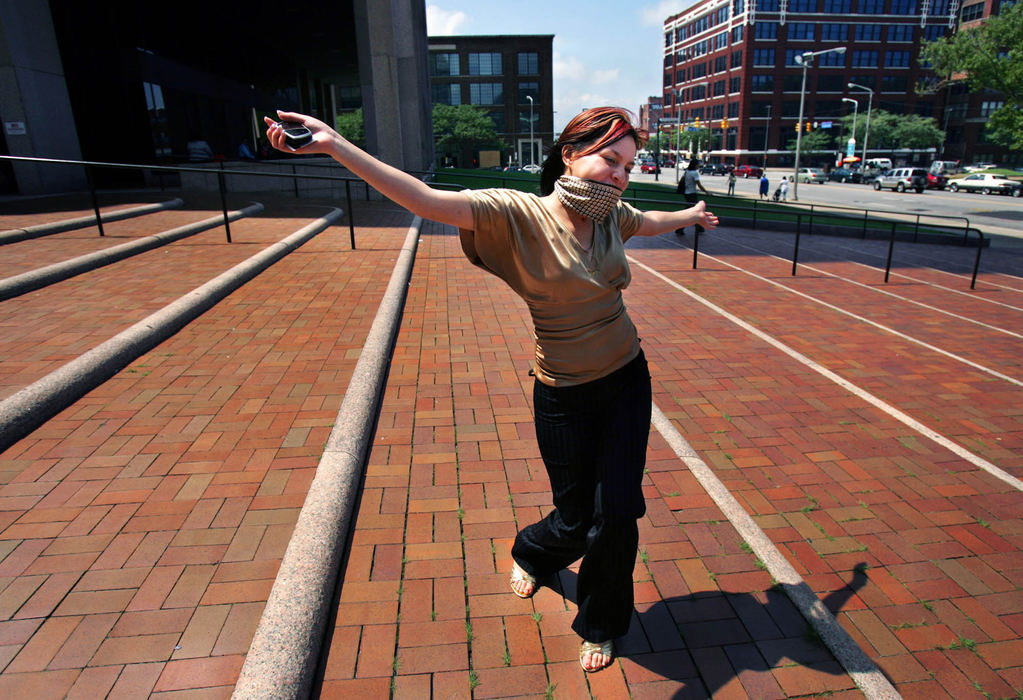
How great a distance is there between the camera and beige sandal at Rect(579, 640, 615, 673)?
2.52 metres

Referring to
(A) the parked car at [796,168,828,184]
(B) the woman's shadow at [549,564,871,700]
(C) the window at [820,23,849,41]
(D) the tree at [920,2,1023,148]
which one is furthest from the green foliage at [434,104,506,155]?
(B) the woman's shadow at [549,564,871,700]

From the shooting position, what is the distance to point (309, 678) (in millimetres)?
2365

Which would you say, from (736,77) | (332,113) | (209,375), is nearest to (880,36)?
(736,77)

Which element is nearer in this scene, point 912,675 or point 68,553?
point 912,675

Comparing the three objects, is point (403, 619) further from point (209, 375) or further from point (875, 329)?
point (875, 329)

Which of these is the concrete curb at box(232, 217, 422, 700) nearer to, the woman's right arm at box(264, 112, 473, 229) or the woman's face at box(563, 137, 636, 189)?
the woman's right arm at box(264, 112, 473, 229)

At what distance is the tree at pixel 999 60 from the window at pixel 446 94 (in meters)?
69.2

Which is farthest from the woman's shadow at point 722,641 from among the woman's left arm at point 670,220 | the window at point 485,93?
the window at point 485,93

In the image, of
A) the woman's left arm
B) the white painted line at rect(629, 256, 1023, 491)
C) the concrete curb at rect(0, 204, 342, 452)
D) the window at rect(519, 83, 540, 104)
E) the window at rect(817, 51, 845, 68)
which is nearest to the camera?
the woman's left arm

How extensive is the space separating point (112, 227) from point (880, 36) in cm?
10057

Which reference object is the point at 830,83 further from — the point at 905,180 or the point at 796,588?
the point at 796,588

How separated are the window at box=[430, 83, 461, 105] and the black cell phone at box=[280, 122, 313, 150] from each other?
9186 cm

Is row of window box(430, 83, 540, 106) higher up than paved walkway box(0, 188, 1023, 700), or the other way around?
row of window box(430, 83, 540, 106)

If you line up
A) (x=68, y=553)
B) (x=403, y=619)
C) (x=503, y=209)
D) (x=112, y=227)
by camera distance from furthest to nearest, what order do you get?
1. (x=112, y=227)
2. (x=68, y=553)
3. (x=403, y=619)
4. (x=503, y=209)
